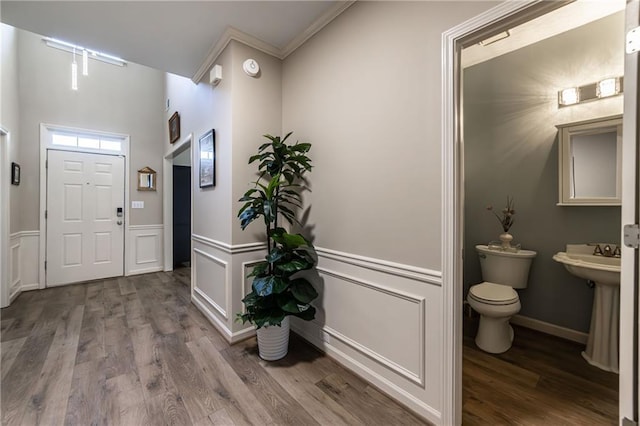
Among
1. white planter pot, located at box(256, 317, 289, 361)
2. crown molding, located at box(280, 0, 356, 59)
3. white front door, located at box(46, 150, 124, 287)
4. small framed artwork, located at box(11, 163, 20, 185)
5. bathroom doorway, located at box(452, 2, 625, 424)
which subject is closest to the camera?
bathroom doorway, located at box(452, 2, 625, 424)

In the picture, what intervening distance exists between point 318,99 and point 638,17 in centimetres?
161

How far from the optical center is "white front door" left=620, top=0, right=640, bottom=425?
965mm

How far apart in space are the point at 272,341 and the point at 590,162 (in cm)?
289

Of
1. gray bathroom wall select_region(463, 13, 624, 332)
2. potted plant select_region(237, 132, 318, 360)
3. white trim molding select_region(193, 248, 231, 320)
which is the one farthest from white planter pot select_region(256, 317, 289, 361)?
gray bathroom wall select_region(463, 13, 624, 332)

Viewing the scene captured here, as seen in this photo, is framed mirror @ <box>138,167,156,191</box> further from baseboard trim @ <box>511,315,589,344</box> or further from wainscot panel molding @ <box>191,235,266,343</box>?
baseboard trim @ <box>511,315,589,344</box>

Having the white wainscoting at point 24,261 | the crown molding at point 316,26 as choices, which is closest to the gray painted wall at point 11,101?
the white wainscoting at point 24,261

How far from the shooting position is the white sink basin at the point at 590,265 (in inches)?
68.0

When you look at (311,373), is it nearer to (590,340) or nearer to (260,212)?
(260,212)

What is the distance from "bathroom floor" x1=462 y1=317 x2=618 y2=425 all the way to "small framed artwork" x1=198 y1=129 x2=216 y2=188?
2558 mm

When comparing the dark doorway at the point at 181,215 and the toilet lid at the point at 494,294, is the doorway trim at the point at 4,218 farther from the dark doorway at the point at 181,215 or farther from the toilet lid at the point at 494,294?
the toilet lid at the point at 494,294

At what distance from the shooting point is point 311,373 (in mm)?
1800

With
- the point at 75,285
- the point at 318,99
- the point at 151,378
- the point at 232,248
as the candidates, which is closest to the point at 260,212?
the point at 232,248

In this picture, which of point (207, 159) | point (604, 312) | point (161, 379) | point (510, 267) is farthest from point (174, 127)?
point (604, 312)

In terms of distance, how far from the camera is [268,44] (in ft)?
7.59
